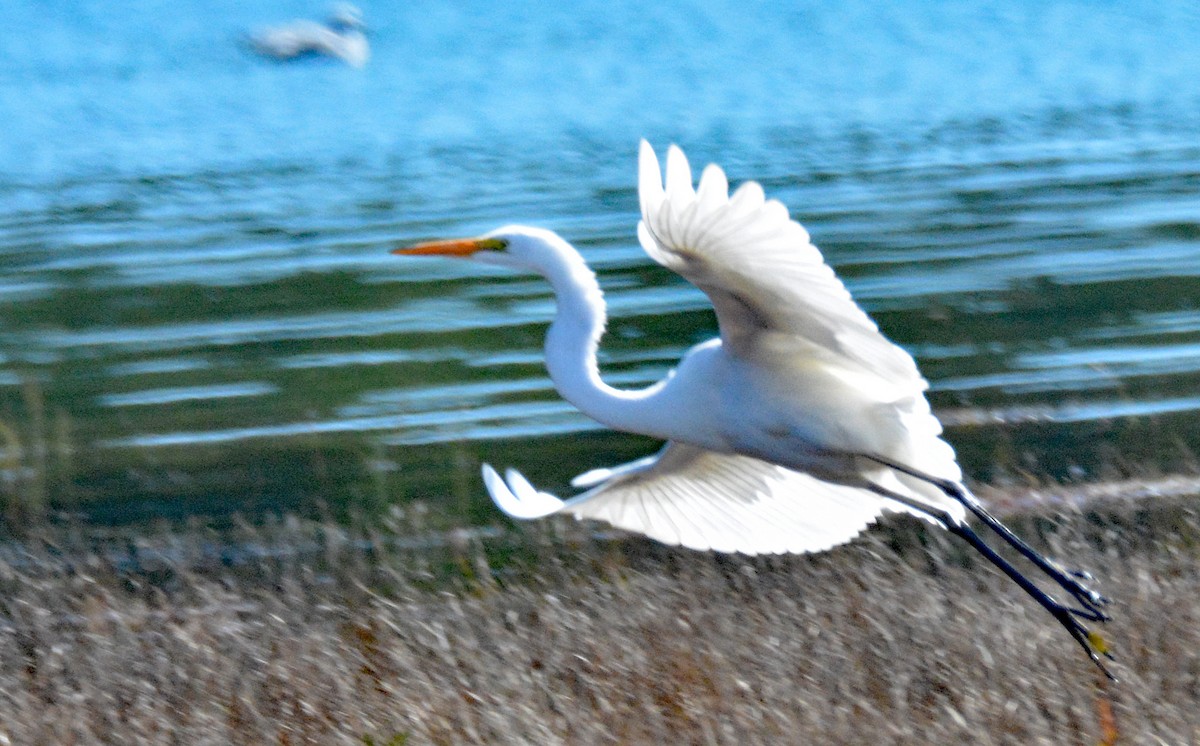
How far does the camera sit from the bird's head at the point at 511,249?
3.58 metres

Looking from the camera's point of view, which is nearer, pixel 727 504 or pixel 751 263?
pixel 751 263

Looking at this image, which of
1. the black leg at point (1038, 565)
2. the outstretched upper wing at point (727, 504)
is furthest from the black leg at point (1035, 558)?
the outstretched upper wing at point (727, 504)

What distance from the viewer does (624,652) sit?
3545 millimetres

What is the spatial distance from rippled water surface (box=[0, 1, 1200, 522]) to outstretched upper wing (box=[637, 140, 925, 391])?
206 centimetres

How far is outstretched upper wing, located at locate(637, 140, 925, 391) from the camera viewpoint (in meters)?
2.85

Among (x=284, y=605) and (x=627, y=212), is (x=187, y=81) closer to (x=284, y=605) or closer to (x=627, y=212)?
(x=627, y=212)

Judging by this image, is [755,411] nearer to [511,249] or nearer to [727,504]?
[727,504]

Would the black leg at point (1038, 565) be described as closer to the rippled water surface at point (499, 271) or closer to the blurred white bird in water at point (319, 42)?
the rippled water surface at point (499, 271)

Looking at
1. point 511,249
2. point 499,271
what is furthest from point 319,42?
point 511,249

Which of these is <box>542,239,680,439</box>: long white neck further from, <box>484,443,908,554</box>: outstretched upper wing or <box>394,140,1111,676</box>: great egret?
<box>484,443,908,554</box>: outstretched upper wing

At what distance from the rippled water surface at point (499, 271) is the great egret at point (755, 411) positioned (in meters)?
1.40

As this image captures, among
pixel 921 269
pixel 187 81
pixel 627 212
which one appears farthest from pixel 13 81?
pixel 921 269

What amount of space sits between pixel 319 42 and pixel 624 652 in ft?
71.5

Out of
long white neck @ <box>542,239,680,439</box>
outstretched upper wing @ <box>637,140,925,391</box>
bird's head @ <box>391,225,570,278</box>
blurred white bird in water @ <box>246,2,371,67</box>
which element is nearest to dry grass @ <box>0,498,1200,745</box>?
long white neck @ <box>542,239,680,439</box>
